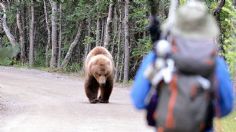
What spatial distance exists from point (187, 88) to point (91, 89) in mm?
13122

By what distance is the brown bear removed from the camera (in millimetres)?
16906

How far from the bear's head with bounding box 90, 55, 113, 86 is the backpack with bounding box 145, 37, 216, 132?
12.2 m

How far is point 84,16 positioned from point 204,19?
30.4 meters

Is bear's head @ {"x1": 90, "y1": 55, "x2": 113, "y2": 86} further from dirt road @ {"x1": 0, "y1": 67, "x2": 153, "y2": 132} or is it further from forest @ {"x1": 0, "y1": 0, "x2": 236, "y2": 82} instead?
forest @ {"x1": 0, "y1": 0, "x2": 236, "y2": 82}

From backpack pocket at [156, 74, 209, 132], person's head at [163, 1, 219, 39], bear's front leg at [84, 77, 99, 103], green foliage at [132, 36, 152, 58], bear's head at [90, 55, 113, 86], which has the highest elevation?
person's head at [163, 1, 219, 39]

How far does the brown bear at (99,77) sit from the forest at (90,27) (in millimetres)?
3110

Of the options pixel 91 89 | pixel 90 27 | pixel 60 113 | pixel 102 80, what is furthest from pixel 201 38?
pixel 90 27

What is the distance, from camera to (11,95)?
64.0 feet

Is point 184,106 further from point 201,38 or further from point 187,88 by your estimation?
point 201,38

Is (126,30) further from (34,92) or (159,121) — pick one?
(159,121)

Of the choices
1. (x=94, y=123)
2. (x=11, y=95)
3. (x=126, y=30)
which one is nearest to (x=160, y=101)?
(x=94, y=123)

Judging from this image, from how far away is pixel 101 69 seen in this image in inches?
665

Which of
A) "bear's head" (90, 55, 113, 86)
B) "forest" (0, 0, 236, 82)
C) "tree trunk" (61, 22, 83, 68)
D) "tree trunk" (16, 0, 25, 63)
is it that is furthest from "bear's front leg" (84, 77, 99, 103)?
"tree trunk" (16, 0, 25, 63)

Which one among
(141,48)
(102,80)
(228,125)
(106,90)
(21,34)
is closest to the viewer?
(228,125)
